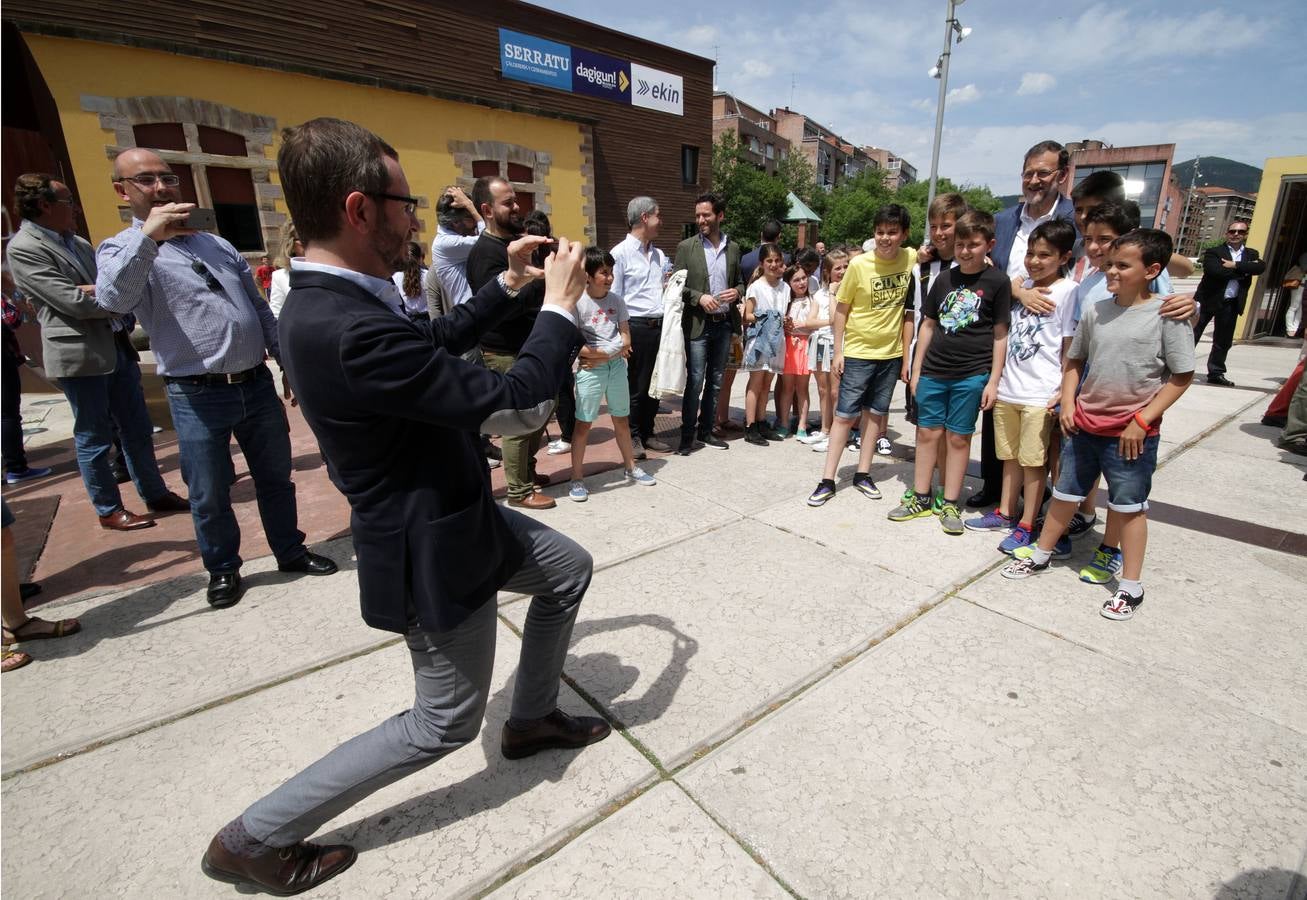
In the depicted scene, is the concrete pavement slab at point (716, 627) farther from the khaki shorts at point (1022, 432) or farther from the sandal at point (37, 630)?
the sandal at point (37, 630)

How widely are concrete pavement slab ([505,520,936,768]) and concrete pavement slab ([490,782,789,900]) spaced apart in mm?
247

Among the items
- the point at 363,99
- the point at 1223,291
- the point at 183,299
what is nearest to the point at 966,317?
the point at 183,299

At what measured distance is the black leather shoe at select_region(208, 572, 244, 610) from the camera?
3.18 metres

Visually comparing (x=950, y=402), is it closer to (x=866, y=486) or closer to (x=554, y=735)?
(x=866, y=486)

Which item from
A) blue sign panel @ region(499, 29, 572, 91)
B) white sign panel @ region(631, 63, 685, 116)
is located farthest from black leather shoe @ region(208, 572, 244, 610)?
white sign panel @ region(631, 63, 685, 116)

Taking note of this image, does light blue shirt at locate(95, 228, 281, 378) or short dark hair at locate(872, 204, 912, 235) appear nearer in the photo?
light blue shirt at locate(95, 228, 281, 378)

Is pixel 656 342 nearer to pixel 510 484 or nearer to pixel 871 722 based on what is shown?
pixel 510 484

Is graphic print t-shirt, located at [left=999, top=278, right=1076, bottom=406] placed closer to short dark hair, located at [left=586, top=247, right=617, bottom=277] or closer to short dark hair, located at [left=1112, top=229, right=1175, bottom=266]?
short dark hair, located at [left=1112, top=229, right=1175, bottom=266]

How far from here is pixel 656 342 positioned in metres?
5.41

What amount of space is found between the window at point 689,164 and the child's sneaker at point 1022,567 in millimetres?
17936

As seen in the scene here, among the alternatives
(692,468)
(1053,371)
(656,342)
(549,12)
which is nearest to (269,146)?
(549,12)

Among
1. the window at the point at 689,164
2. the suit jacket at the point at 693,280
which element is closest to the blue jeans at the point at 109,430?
the suit jacket at the point at 693,280

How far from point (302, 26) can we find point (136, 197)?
1188 centimetres

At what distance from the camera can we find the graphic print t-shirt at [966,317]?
3678 millimetres
